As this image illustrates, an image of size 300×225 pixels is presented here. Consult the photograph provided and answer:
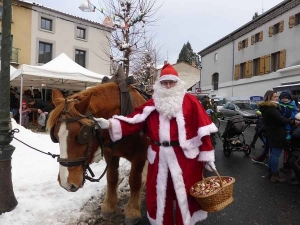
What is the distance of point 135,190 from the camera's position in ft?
11.4

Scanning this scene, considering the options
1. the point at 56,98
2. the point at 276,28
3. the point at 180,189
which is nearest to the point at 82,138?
the point at 56,98

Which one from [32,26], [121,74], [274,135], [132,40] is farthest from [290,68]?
[32,26]

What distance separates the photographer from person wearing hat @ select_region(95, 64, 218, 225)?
2502mm

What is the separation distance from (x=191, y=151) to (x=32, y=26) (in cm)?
2673

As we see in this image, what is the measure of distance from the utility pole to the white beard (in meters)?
2.09

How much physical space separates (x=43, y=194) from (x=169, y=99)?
2658 millimetres

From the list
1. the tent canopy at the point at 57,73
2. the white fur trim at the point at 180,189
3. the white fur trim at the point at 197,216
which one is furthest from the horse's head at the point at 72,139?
the tent canopy at the point at 57,73

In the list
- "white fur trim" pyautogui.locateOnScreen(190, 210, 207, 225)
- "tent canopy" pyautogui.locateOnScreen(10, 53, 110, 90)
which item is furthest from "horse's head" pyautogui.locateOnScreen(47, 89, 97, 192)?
"tent canopy" pyautogui.locateOnScreen(10, 53, 110, 90)

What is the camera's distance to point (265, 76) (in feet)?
79.3

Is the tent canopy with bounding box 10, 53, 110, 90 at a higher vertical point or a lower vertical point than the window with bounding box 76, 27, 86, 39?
lower

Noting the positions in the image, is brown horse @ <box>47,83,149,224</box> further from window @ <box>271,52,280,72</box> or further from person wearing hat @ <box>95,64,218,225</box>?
window @ <box>271,52,280,72</box>

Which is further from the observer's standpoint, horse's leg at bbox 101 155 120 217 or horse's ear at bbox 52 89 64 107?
horse's leg at bbox 101 155 120 217

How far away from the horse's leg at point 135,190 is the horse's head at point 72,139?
98cm

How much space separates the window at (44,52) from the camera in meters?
26.3
